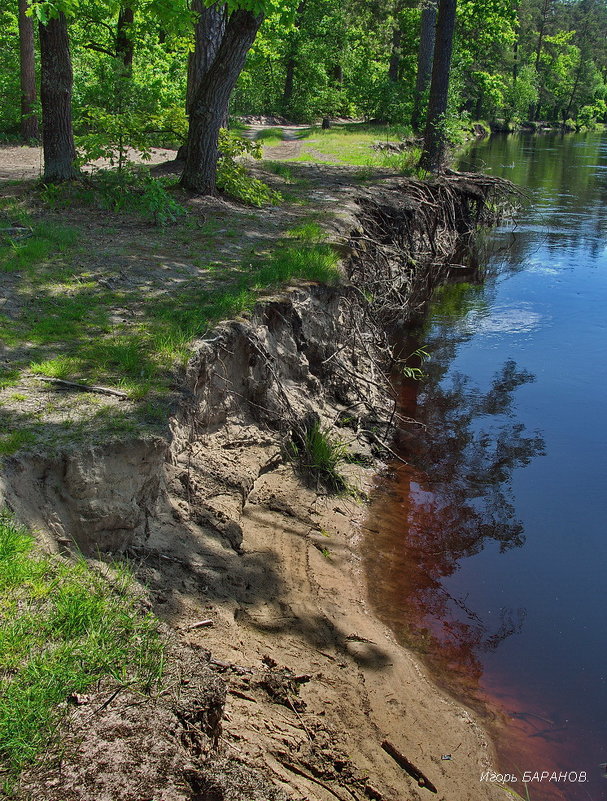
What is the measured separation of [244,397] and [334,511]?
124 cm

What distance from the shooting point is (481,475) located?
685 cm

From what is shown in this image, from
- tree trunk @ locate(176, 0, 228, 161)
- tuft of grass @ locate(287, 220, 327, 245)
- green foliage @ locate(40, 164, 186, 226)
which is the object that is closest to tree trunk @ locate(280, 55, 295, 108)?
tree trunk @ locate(176, 0, 228, 161)

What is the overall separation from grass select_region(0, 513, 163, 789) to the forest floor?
4.0 inches

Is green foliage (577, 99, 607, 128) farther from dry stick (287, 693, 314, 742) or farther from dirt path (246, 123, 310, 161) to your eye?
dry stick (287, 693, 314, 742)

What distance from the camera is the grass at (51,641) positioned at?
2588 mm

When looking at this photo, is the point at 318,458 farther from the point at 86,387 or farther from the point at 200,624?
the point at 200,624

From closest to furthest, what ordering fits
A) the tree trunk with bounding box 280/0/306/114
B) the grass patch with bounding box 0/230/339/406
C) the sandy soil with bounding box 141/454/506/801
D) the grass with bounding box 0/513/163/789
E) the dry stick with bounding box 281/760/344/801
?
the grass with bounding box 0/513/163/789 < the dry stick with bounding box 281/760/344/801 < the sandy soil with bounding box 141/454/506/801 < the grass patch with bounding box 0/230/339/406 < the tree trunk with bounding box 280/0/306/114

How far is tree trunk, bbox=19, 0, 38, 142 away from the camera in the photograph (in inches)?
611

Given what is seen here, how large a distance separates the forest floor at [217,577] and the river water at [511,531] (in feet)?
1.00

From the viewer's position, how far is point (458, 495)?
6.50 metres

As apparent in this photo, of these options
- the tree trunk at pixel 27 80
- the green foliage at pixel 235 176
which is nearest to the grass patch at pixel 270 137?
the tree trunk at pixel 27 80

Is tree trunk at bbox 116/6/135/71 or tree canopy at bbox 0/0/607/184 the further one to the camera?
tree trunk at bbox 116/6/135/71

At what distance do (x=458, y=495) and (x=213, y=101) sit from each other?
6525 millimetres

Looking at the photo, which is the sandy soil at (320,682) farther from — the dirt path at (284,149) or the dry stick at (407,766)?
Result: the dirt path at (284,149)
